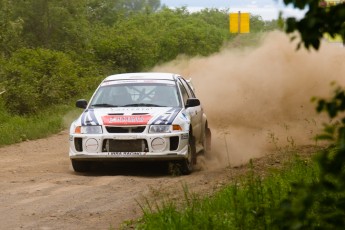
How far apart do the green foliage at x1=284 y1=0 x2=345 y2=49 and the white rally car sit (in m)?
8.92

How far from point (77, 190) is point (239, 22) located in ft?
145

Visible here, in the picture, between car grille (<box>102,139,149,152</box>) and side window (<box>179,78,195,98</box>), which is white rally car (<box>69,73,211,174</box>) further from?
side window (<box>179,78,195,98</box>)

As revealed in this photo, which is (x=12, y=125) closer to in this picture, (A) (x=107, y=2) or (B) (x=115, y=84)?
(B) (x=115, y=84)

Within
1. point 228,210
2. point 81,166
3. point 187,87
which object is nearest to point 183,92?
point 187,87

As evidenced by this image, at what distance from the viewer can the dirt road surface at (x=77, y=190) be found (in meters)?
8.72

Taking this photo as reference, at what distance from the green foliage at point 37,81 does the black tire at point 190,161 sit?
11.4m

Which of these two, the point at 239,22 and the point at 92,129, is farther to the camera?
the point at 239,22

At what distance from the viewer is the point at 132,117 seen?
12.3 m

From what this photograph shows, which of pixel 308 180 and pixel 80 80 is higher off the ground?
pixel 308 180

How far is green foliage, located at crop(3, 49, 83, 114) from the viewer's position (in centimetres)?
2380

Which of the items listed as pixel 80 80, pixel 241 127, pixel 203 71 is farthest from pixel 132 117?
pixel 80 80

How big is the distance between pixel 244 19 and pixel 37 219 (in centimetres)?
4643

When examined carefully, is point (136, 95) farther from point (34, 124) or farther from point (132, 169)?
point (34, 124)

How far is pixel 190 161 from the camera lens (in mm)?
12703
